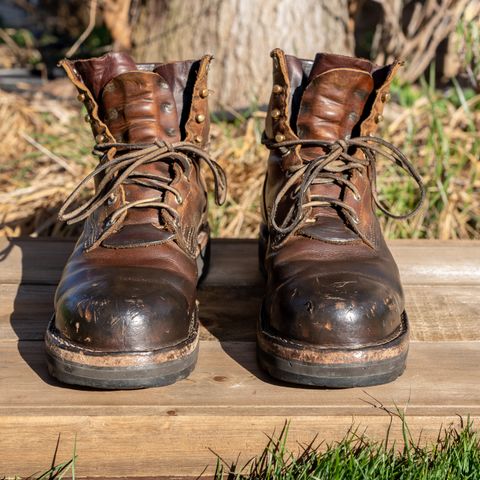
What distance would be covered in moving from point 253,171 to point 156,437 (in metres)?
1.82

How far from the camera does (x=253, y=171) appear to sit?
10.4 ft

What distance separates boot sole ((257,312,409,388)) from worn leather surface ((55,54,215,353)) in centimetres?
22

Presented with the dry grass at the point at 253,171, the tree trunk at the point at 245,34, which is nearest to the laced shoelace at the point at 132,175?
the dry grass at the point at 253,171

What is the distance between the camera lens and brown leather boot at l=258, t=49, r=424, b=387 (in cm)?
155

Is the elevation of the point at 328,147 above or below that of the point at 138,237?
above

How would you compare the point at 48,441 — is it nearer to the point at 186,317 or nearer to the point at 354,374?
the point at 186,317

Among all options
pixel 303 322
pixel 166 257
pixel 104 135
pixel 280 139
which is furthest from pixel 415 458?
pixel 104 135

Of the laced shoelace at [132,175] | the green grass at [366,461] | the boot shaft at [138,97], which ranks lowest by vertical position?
the green grass at [366,461]

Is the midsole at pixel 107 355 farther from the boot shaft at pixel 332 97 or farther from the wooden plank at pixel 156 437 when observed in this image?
Result: the boot shaft at pixel 332 97

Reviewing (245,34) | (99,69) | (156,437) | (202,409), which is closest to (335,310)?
(202,409)

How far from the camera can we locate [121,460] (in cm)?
153

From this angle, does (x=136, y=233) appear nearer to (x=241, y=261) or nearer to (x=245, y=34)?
(x=241, y=261)

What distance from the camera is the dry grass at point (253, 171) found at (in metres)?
3.06

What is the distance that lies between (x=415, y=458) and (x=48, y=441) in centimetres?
76
